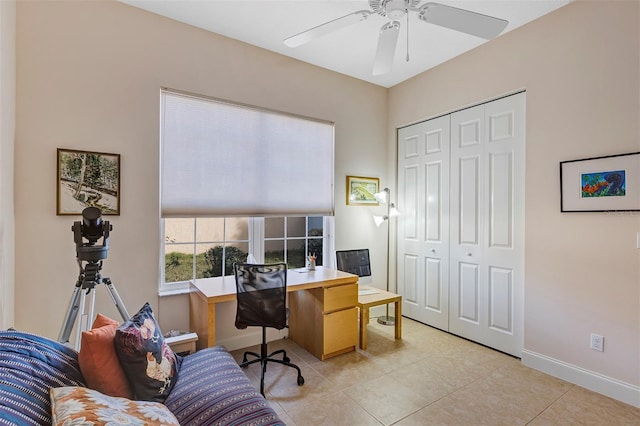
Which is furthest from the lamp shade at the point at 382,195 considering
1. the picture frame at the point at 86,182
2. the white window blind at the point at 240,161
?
the picture frame at the point at 86,182

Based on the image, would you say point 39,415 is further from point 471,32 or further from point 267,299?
point 471,32

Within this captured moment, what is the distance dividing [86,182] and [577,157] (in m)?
3.80

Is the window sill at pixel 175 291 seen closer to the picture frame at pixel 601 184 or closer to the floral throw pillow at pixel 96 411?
the floral throw pillow at pixel 96 411

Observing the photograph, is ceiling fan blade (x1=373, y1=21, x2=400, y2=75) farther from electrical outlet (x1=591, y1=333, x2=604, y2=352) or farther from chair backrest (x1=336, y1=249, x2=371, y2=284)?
electrical outlet (x1=591, y1=333, x2=604, y2=352)

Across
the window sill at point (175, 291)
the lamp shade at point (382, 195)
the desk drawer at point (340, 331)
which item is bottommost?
the desk drawer at point (340, 331)

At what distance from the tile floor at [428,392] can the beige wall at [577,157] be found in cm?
33

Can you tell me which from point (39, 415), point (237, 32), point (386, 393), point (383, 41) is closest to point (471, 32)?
point (383, 41)

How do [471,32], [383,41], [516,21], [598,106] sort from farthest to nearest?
[516,21] < [598,106] < [383,41] < [471,32]

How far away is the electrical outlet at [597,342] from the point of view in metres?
2.42

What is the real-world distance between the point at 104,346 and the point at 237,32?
9.08ft

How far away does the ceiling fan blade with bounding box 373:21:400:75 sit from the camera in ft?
7.08

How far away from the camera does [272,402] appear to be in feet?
7.49

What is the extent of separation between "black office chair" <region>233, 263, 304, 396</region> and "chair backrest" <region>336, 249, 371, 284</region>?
1.18 meters

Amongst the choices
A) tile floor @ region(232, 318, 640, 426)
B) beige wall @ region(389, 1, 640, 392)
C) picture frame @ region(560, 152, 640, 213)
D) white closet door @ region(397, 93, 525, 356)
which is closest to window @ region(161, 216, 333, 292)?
tile floor @ region(232, 318, 640, 426)
